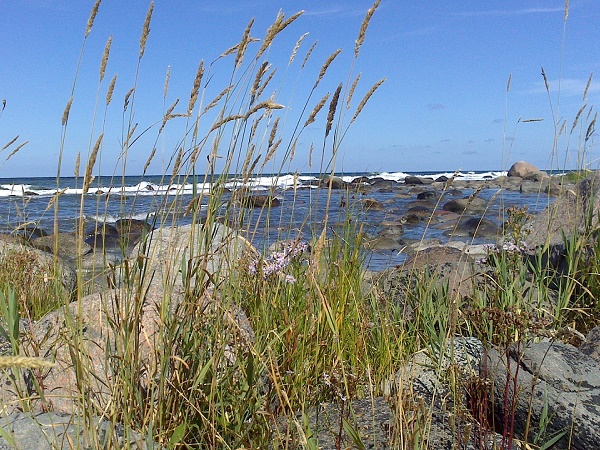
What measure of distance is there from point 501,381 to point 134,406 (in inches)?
63.6

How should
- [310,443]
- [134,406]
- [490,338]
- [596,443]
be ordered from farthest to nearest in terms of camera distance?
1. [490,338]
2. [596,443]
3. [134,406]
4. [310,443]

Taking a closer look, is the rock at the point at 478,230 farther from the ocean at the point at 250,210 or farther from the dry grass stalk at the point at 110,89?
the dry grass stalk at the point at 110,89

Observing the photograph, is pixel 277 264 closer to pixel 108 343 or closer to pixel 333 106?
pixel 333 106

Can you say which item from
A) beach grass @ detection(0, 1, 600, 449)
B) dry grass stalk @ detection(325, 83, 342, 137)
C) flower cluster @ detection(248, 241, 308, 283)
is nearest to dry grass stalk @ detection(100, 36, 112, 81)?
beach grass @ detection(0, 1, 600, 449)

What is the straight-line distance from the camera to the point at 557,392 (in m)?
2.46

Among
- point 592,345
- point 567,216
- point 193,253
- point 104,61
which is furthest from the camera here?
point 567,216

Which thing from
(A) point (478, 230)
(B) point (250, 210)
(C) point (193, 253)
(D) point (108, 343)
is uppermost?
(B) point (250, 210)

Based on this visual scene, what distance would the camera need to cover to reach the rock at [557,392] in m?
2.35

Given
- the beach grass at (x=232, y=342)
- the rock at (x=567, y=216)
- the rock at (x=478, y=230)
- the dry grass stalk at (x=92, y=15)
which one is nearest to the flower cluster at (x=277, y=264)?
the beach grass at (x=232, y=342)

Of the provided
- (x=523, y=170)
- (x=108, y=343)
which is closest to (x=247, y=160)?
(x=108, y=343)

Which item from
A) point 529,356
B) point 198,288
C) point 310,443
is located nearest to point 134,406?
point 198,288

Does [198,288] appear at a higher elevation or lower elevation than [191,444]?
higher

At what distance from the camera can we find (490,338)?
311 centimetres

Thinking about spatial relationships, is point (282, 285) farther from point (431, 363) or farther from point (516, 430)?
point (516, 430)
